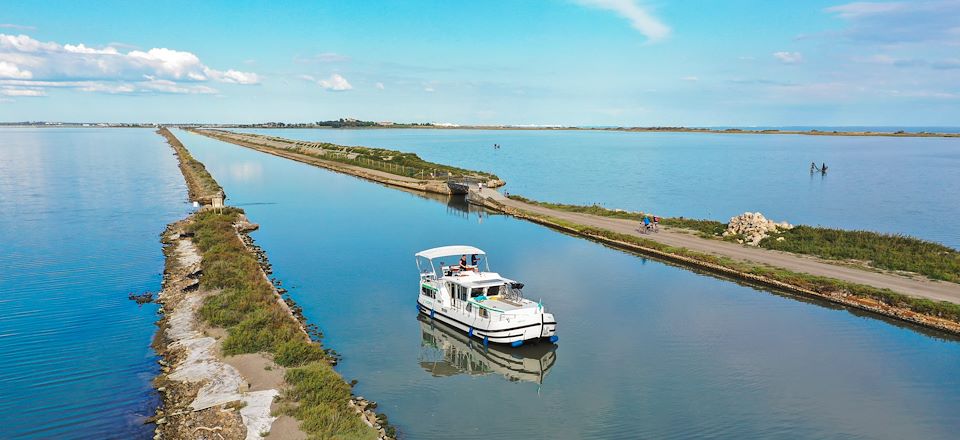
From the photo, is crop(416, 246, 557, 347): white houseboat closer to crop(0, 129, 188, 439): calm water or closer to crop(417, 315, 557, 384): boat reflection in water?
crop(417, 315, 557, 384): boat reflection in water

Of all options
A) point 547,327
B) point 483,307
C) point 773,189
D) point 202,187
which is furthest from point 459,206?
point 773,189

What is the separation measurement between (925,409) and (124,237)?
62.3 metres

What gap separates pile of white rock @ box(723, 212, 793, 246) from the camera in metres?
51.2

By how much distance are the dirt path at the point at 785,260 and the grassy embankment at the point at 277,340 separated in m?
35.5

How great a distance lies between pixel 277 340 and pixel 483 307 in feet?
34.5

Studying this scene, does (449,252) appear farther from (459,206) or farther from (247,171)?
(247,171)

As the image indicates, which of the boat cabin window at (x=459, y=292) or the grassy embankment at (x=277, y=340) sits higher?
the boat cabin window at (x=459, y=292)

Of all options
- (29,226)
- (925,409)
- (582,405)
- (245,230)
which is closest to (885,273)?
(925,409)

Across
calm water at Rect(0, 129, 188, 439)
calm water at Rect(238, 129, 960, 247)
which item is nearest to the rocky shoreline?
calm water at Rect(0, 129, 188, 439)

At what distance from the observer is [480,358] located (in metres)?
29.3

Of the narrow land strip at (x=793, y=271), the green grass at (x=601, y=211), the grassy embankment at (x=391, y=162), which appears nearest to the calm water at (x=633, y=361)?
the narrow land strip at (x=793, y=271)

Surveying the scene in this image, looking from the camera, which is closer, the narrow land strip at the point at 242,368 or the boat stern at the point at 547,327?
the narrow land strip at the point at 242,368

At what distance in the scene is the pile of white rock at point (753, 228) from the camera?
5119 cm

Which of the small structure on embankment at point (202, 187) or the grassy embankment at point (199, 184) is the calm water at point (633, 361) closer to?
the small structure on embankment at point (202, 187)
